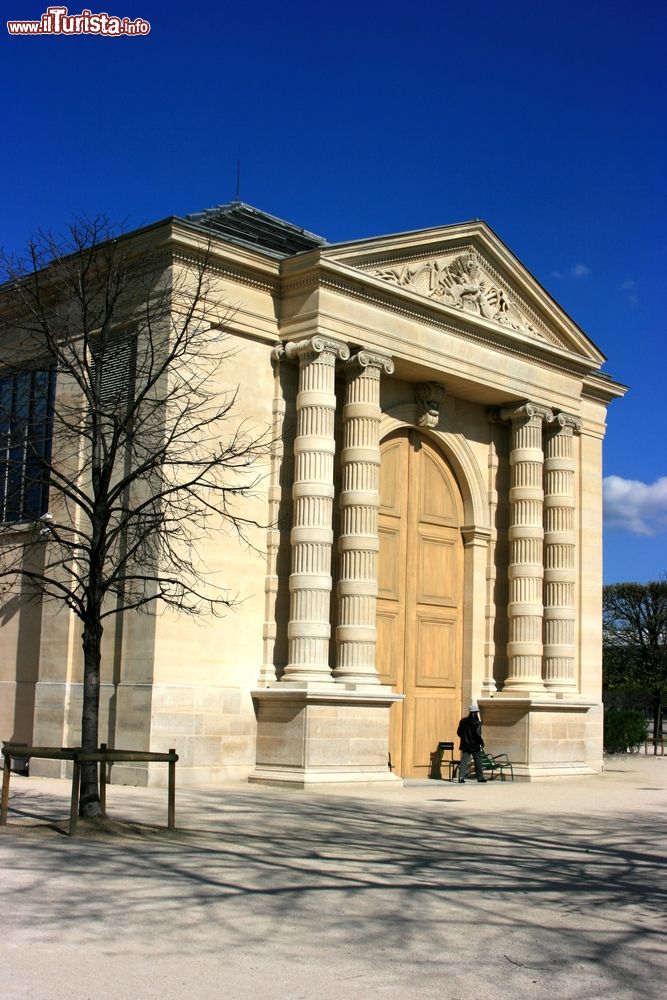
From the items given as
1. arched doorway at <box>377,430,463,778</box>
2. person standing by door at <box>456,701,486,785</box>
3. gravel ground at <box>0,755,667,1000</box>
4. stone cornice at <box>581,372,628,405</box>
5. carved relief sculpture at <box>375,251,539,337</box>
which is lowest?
gravel ground at <box>0,755,667,1000</box>

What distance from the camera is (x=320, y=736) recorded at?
20.8m

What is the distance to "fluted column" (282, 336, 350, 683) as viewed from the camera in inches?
846

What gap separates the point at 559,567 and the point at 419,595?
3686mm

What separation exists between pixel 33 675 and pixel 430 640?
27.2 feet

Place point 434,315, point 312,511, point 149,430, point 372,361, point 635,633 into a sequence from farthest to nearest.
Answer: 1. point 635,633
2. point 434,315
3. point 372,361
4. point 312,511
5. point 149,430

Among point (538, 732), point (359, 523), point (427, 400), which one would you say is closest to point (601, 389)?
point (427, 400)

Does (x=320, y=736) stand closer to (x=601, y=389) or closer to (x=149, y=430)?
(x=149, y=430)

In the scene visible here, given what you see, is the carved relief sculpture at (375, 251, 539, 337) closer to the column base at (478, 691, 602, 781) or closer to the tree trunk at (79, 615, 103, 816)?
the column base at (478, 691, 602, 781)

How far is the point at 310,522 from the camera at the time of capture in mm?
21766

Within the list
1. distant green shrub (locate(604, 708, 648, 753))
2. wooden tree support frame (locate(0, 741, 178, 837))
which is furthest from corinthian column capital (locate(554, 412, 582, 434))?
wooden tree support frame (locate(0, 741, 178, 837))

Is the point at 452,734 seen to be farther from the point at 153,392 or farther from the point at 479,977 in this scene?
the point at 479,977

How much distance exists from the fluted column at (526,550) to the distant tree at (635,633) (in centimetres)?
2800

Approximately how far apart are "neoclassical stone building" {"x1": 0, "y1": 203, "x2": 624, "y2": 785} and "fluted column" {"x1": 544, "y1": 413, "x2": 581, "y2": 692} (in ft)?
0.17

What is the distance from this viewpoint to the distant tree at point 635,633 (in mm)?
53750
